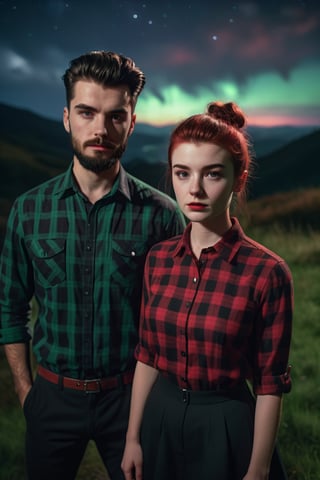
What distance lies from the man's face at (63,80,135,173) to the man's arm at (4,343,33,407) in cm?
84

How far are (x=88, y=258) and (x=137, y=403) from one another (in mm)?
539

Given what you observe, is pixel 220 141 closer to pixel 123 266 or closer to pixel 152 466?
pixel 123 266

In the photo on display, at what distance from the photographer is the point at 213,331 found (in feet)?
5.08

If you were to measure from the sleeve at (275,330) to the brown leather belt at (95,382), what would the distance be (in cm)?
60

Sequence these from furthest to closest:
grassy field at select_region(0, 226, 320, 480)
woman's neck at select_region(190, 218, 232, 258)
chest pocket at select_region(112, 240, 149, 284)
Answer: grassy field at select_region(0, 226, 320, 480) < chest pocket at select_region(112, 240, 149, 284) < woman's neck at select_region(190, 218, 232, 258)

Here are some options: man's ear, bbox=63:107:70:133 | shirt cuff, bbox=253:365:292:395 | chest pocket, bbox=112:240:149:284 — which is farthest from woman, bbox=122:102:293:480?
man's ear, bbox=63:107:70:133

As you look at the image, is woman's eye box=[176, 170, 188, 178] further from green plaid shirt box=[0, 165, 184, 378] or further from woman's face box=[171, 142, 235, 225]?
green plaid shirt box=[0, 165, 184, 378]

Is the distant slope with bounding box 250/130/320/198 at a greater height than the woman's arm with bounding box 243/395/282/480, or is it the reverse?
the distant slope with bounding box 250/130/320/198

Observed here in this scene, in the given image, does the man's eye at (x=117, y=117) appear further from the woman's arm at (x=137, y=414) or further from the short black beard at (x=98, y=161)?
the woman's arm at (x=137, y=414)

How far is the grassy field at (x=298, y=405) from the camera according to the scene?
265 centimetres

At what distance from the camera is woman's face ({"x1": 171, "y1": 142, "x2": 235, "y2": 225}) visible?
1520mm

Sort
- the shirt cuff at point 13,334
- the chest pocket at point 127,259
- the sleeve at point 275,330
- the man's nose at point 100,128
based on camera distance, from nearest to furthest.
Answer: the sleeve at point 275,330 < the man's nose at point 100,128 < the chest pocket at point 127,259 < the shirt cuff at point 13,334

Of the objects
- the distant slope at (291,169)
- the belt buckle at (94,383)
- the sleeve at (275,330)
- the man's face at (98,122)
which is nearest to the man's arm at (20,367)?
the belt buckle at (94,383)

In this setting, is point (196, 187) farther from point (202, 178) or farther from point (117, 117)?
point (117, 117)
